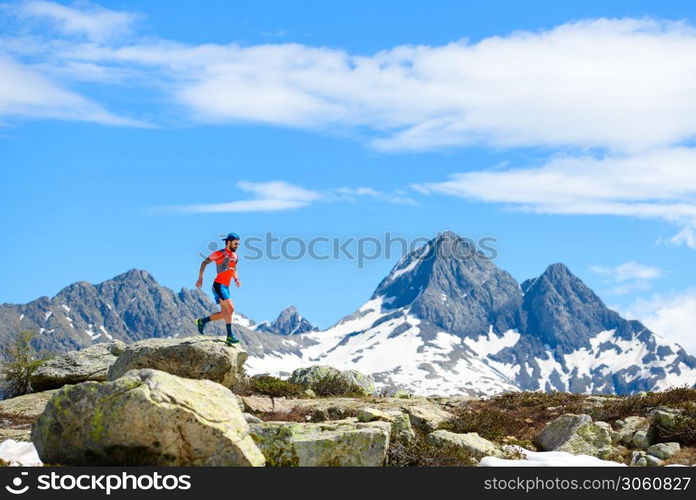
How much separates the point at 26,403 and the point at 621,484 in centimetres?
→ 2385

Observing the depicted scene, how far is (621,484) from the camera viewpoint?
15.9 metres

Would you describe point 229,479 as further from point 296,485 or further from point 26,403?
point 26,403

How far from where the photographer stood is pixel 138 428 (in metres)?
14.3

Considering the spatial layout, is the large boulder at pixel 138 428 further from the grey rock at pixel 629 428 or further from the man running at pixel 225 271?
the grey rock at pixel 629 428

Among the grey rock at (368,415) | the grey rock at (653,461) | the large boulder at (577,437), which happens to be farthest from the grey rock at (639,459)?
the grey rock at (368,415)

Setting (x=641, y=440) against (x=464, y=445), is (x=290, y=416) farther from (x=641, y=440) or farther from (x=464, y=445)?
(x=641, y=440)

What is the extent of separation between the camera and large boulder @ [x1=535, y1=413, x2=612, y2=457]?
2233 centimetres

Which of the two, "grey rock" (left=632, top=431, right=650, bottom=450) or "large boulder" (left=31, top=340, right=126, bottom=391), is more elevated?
"large boulder" (left=31, top=340, right=126, bottom=391)

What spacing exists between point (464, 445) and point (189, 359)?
1068 centimetres

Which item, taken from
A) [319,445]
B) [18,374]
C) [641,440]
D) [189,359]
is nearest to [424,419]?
[641,440]

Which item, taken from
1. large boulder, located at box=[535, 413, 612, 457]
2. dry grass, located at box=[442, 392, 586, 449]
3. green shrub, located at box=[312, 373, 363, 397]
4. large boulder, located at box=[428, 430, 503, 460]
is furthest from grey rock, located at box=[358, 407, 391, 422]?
green shrub, located at box=[312, 373, 363, 397]

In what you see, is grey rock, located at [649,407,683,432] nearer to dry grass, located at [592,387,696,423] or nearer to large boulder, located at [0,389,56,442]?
dry grass, located at [592,387,696,423]

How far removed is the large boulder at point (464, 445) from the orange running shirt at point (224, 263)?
9.27m

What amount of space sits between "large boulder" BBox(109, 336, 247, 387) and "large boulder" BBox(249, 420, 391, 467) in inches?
390
